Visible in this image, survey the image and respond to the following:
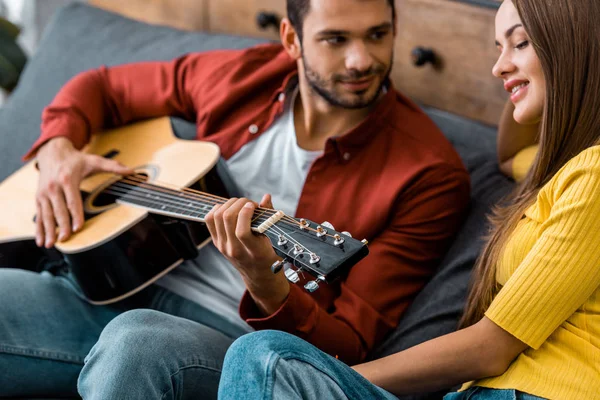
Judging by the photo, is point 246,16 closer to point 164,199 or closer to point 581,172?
point 164,199

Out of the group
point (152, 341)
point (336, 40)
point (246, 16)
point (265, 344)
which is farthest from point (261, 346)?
point (246, 16)

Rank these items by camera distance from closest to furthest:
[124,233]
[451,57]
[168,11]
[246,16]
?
1. [124,233]
2. [451,57]
3. [246,16]
4. [168,11]

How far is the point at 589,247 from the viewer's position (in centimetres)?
96

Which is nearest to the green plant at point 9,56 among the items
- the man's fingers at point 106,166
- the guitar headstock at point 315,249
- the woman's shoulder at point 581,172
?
the man's fingers at point 106,166

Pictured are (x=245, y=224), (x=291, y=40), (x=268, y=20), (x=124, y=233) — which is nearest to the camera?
(x=245, y=224)

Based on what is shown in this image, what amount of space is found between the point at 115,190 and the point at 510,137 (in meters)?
0.82

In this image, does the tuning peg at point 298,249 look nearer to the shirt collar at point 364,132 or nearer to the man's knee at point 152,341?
the man's knee at point 152,341

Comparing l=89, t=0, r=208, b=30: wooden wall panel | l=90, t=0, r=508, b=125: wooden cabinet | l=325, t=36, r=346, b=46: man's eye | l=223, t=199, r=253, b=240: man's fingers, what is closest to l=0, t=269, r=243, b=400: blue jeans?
l=223, t=199, r=253, b=240: man's fingers

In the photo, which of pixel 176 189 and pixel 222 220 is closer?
pixel 222 220

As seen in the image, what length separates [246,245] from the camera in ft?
3.51

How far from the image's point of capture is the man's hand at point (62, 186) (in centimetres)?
146

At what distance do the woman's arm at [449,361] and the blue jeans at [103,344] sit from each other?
0.28 meters

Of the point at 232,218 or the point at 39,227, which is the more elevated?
the point at 232,218

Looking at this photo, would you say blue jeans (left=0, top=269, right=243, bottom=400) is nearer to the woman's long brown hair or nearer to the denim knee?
the denim knee
